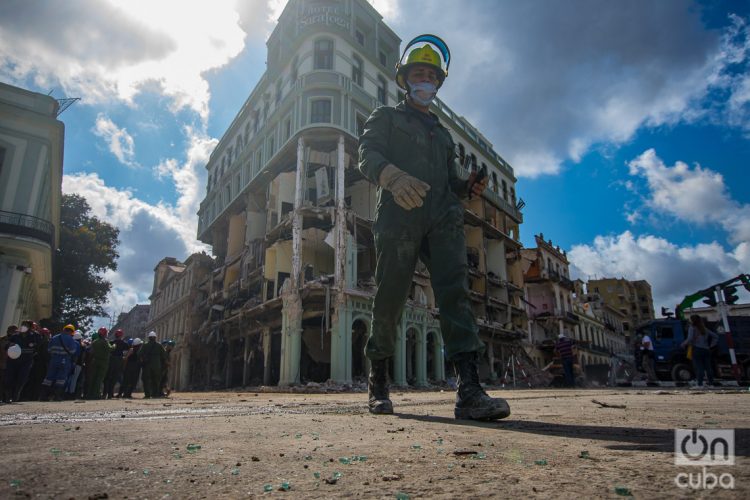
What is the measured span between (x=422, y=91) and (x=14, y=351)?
8861 millimetres

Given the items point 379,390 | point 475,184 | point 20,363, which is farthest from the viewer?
point 20,363

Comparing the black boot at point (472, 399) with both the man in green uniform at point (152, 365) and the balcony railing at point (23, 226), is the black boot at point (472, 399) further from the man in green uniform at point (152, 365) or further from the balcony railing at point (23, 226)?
the balcony railing at point (23, 226)

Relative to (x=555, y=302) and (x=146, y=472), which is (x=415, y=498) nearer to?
(x=146, y=472)

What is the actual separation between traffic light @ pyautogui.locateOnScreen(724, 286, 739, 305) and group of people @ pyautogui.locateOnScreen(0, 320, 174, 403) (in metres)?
16.9

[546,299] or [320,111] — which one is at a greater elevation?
[320,111]

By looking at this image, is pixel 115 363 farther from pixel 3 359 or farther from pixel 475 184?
pixel 475 184

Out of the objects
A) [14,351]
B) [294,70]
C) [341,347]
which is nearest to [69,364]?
[14,351]

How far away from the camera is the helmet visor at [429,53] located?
135 inches

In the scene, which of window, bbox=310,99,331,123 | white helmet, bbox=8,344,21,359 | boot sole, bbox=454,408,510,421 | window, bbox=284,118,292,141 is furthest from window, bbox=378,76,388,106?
boot sole, bbox=454,408,510,421

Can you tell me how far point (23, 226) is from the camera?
1349cm

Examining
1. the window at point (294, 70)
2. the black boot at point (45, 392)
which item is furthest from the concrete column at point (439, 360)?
the black boot at point (45, 392)

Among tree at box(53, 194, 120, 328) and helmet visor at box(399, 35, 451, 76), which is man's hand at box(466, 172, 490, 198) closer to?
helmet visor at box(399, 35, 451, 76)

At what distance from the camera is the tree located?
23516mm

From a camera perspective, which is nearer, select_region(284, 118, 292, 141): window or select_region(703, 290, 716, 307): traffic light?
select_region(703, 290, 716, 307): traffic light
